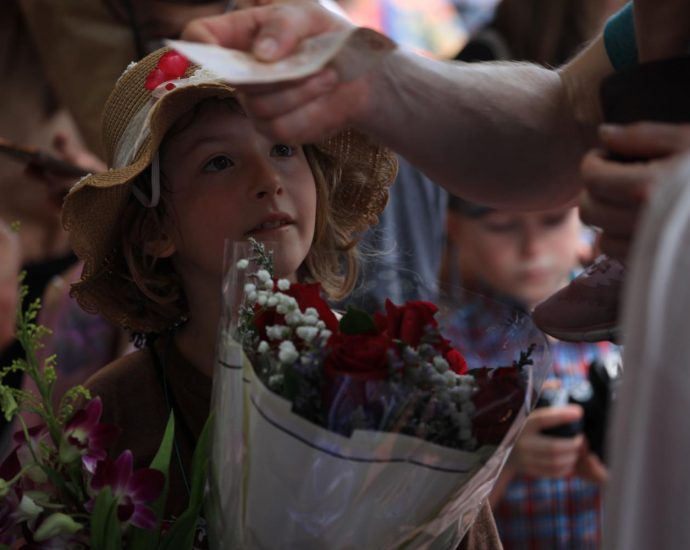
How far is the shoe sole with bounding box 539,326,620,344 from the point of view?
1.48 metres

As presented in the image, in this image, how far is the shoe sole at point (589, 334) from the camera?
1.48m

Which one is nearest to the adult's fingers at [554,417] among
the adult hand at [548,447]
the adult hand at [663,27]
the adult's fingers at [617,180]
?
the adult hand at [548,447]

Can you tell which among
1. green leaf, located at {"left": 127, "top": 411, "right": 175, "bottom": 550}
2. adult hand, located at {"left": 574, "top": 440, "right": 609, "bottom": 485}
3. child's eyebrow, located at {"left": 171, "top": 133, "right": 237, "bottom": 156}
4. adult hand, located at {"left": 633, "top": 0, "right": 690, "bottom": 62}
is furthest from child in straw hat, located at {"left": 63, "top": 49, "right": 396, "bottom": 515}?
adult hand, located at {"left": 574, "top": 440, "right": 609, "bottom": 485}

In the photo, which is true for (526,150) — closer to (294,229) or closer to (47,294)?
(294,229)

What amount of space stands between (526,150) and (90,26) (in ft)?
5.67

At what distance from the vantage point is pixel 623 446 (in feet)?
2.89

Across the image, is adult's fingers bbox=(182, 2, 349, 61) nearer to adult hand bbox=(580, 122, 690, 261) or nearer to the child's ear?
adult hand bbox=(580, 122, 690, 261)

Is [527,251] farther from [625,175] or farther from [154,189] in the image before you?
[625,175]

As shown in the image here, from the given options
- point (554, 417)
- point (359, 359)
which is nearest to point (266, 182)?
point (359, 359)

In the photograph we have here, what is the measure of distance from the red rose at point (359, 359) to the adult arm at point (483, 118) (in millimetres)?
242

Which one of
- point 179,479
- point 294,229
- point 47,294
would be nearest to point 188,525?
point 179,479

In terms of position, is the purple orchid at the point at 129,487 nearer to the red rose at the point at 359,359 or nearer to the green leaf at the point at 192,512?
the green leaf at the point at 192,512

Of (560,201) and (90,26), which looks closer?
(560,201)

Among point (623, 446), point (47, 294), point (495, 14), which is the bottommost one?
point (47, 294)
